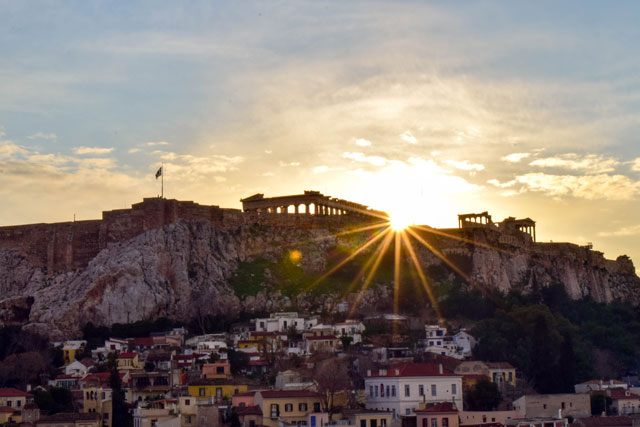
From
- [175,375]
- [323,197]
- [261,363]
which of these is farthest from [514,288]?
[175,375]

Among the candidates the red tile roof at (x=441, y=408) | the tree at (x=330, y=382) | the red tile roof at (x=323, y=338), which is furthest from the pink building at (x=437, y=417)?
the red tile roof at (x=323, y=338)

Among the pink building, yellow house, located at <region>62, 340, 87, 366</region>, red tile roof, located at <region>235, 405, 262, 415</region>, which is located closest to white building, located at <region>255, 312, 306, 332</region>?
yellow house, located at <region>62, 340, 87, 366</region>

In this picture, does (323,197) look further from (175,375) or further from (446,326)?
(175,375)

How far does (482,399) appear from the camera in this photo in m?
61.6

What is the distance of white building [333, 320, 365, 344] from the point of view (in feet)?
250

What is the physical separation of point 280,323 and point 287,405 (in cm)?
2157

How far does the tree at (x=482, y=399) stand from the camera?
201 feet

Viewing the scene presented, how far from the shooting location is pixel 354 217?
3713 inches

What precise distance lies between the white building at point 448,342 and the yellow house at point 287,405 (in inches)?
664

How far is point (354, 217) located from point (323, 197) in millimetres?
2954

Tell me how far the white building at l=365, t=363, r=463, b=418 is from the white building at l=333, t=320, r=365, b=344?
14.5m

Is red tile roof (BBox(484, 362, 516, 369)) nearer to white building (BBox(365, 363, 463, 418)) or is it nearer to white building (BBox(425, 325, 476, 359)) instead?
white building (BBox(425, 325, 476, 359))

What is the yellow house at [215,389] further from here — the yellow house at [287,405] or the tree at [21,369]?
the tree at [21,369]

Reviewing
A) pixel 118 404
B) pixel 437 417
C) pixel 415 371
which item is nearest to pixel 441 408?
pixel 437 417
